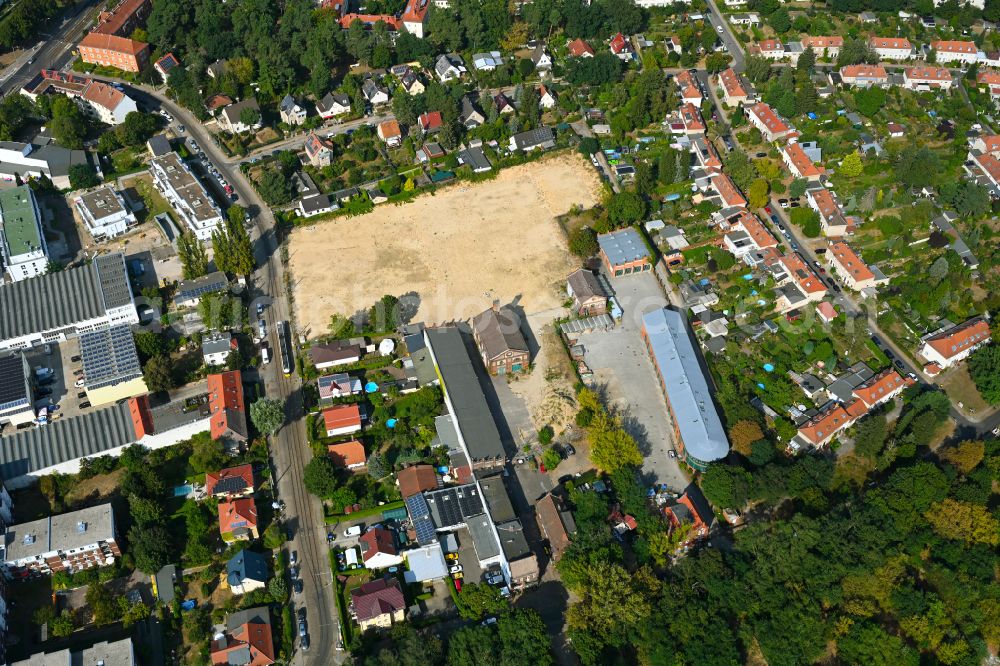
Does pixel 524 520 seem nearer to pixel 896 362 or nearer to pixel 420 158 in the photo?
pixel 896 362

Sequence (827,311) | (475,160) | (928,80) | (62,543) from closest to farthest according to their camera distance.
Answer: (62,543), (827,311), (475,160), (928,80)

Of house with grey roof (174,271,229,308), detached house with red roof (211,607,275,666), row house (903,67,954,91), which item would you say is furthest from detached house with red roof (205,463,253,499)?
row house (903,67,954,91)

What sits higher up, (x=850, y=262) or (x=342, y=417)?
(x=850, y=262)

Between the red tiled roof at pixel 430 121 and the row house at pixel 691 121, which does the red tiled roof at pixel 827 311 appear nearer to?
the row house at pixel 691 121

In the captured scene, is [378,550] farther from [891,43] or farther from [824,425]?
[891,43]

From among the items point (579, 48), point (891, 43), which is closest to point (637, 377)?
point (579, 48)

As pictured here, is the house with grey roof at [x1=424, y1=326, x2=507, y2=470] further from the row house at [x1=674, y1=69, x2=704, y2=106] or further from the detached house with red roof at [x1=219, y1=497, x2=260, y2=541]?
the row house at [x1=674, y1=69, x2=704, y2=106]

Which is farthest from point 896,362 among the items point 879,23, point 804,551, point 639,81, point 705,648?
point 879,23
